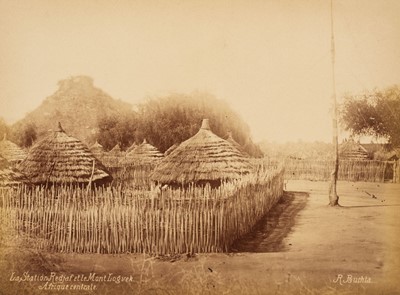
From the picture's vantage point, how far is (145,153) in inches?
208

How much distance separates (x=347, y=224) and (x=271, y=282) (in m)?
0.82

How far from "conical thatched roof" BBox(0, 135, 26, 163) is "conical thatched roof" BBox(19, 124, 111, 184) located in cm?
7

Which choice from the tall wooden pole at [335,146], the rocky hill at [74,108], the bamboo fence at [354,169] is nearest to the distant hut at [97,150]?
the rocky hill at [74,108]

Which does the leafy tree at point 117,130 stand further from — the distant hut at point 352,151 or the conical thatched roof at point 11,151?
the distant hut at point 352,151

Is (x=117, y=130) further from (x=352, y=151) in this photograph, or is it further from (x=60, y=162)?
(x=352, y=151)

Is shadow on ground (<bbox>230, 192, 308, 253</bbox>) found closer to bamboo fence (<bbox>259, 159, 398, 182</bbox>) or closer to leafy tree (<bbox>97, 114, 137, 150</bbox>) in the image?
bamboo fence (<bbox>259, 159, 398, 182</bbox>)

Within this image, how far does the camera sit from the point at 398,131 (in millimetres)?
4555

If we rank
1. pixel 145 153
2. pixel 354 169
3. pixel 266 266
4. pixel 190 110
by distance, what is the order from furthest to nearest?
pixel 145 153
pixel 354 169
pixel 190 110
pixel 266 266

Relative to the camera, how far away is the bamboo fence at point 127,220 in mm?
4340

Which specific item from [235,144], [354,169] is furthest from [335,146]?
[235,144]

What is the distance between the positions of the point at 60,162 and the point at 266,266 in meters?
2.43

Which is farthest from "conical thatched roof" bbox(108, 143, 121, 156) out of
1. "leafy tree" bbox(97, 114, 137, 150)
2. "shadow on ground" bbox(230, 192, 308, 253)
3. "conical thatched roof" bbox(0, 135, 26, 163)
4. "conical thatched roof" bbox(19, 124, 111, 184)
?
"shadow on ground" bbox(230, 192, 308, 253)

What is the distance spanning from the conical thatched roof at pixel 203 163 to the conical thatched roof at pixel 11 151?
1.37 meters

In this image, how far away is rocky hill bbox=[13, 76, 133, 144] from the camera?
4.38 m
